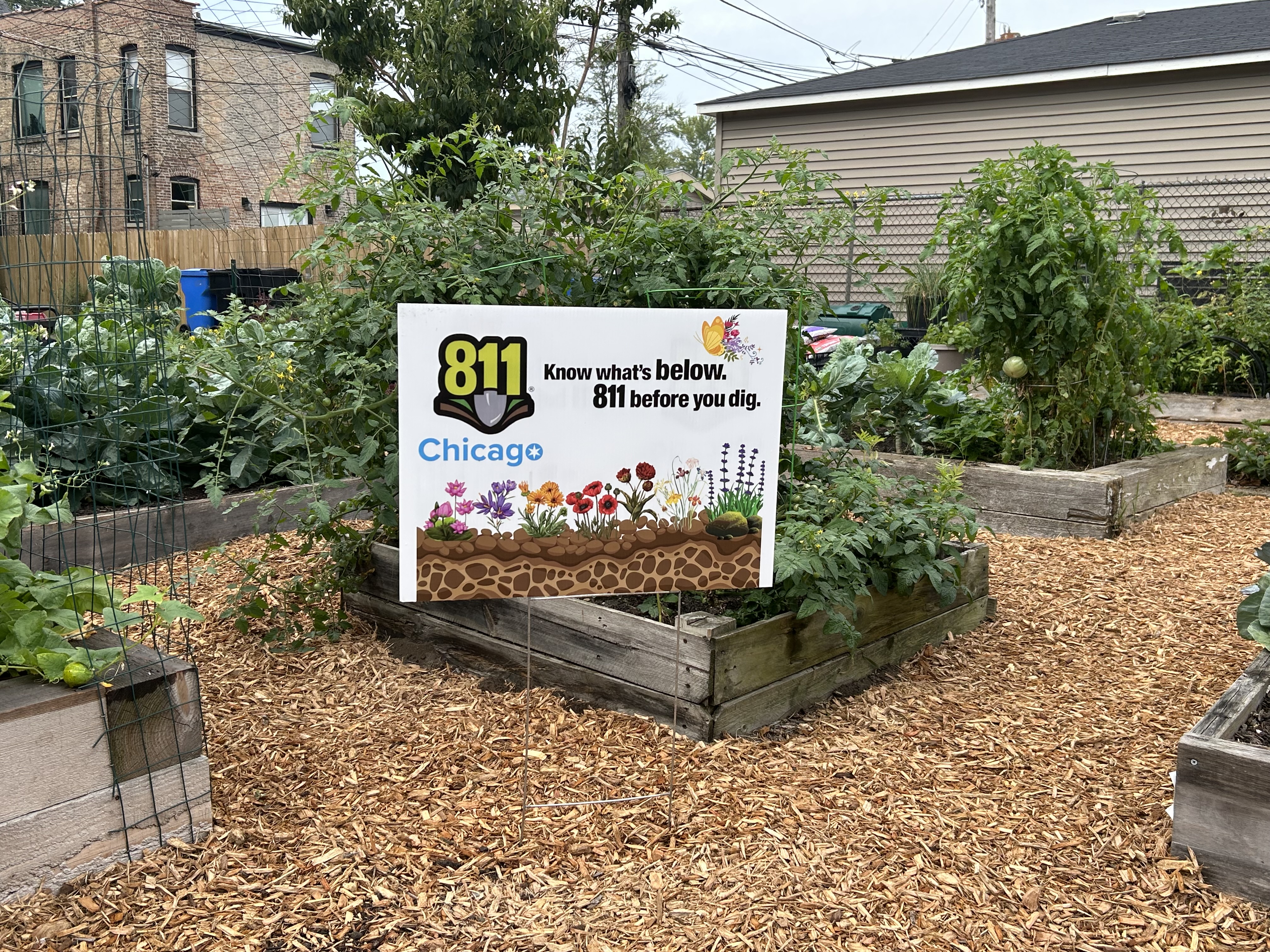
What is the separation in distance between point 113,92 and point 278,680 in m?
1.91

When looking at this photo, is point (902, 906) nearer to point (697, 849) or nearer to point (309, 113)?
point (697, 849)

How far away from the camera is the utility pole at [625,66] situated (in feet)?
55.0

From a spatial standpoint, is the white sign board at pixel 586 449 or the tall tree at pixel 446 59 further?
the tall tree at pixel 446 59

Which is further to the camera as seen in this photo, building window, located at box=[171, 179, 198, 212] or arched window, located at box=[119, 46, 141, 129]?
building window, located at box=[171, 179, 198, 212]

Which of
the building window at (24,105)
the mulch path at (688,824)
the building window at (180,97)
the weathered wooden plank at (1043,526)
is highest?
the building window at (180,97)

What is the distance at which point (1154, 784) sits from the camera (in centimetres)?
293

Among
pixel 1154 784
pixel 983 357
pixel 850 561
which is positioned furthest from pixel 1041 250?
pixel 1154 784

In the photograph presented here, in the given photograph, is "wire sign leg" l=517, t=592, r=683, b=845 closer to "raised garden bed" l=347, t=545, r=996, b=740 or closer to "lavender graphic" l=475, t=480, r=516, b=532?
"raised garden bed" l=347, t=545, r=996, b=740

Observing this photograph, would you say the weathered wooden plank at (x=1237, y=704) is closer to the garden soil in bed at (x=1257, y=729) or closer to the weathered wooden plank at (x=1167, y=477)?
the garden soil in bed at (x=1257, y=729)

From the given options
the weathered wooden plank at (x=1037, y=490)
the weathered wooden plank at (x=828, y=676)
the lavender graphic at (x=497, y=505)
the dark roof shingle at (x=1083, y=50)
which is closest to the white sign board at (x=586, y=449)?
the lavender graphic at (x=497, y=505)

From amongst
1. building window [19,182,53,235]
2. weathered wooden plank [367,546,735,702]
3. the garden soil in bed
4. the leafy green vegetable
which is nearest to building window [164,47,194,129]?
building window [19,182,53,235]

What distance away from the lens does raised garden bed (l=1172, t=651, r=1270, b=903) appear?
2.36 meters

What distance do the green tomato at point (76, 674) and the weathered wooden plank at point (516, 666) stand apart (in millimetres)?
1436

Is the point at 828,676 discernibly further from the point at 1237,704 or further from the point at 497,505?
the point at 497,505
